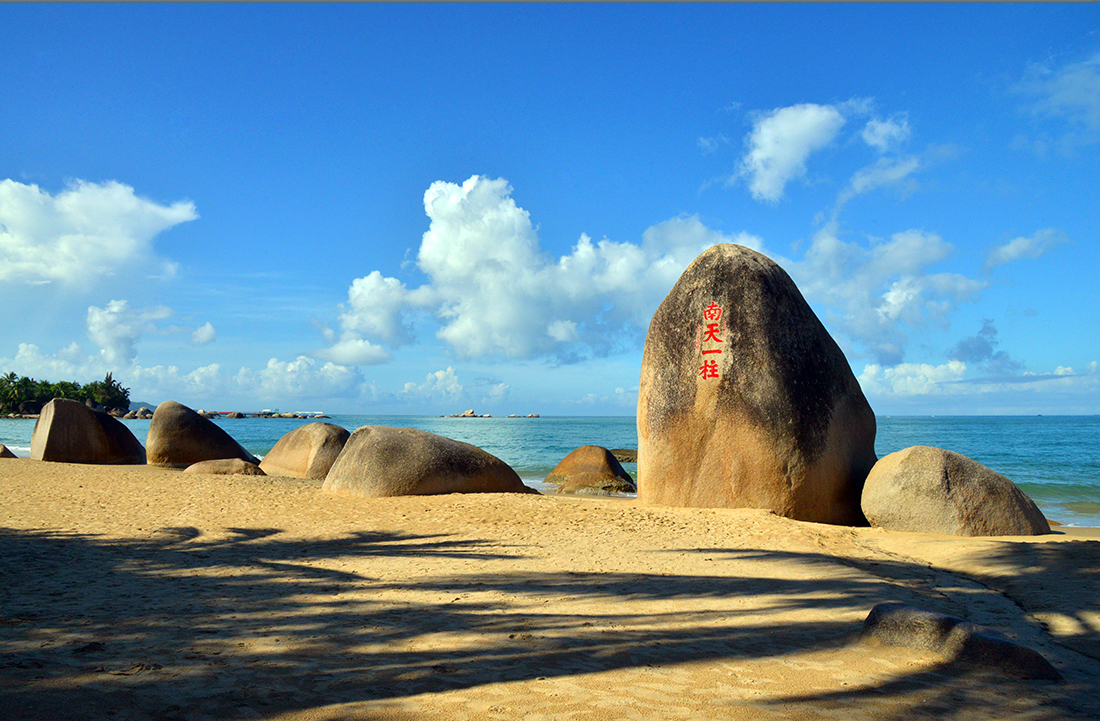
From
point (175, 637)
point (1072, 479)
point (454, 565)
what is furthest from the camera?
point (1072, 479)

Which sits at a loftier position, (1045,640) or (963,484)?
(963,484)

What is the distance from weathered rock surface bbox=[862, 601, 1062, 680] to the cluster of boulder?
5.28 metres

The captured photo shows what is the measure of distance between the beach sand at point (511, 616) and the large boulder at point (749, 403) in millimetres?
1028

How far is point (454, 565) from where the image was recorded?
20.9 feet

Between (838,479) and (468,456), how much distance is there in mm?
5981

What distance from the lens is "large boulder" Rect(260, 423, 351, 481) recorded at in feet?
54.9

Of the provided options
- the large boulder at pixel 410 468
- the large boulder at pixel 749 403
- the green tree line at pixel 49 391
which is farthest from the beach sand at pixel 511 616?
the green tree line at pixel 49 391

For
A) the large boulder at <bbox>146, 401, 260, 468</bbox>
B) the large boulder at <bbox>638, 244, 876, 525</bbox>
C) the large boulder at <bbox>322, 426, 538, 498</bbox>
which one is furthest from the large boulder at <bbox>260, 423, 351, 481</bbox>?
the large boulder at <bbox>638, 244, 876, 525</bbox>

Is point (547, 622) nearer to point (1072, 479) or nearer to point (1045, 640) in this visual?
point (1045, 640)

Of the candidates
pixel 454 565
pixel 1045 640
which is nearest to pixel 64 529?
pixel 454 565

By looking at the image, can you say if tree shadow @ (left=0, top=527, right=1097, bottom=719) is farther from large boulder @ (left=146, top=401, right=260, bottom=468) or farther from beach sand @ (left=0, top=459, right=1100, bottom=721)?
large boulder @ (left=146, top=401, right=260, bottom=468)

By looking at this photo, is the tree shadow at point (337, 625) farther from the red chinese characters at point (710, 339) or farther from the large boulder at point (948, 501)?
the red chinese characters at point (710, 339)

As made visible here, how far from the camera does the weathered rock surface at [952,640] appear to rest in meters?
3.87

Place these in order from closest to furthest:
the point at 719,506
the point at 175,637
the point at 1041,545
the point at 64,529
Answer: the point at 175,637 < the point at 1041,545 < the point at 64,529 < the point at 719,506
